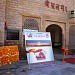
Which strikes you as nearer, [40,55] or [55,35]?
[40,55]

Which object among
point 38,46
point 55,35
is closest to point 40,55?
point 38,46

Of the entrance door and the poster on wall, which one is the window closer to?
the poster on wall

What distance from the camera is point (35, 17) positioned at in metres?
15.2

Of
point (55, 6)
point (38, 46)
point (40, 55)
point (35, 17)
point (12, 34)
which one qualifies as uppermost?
point (55, 6)

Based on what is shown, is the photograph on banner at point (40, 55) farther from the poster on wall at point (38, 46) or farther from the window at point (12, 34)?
the window at point (12, 34)

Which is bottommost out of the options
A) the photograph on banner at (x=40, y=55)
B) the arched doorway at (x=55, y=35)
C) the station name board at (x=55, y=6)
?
the photograph on banner at (x=40, y=55)

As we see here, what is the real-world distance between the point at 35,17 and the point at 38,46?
12.0 ft

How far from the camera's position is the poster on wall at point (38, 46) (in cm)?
1162

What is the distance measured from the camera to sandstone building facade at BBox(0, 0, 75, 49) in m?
13.5

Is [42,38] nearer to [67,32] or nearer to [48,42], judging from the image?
[48,42]

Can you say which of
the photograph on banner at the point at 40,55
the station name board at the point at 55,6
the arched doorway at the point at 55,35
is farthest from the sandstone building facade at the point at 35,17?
the photograph on banner at the point at 40,55

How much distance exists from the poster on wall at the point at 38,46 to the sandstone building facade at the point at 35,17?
2.10m

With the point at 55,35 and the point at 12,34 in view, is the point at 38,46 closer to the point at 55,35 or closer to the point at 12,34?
the point at 12,34

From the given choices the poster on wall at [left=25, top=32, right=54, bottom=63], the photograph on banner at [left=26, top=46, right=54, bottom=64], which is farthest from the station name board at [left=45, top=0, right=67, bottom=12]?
the photograph on banner at [left=26, top=46, right=54, bottom=64]
